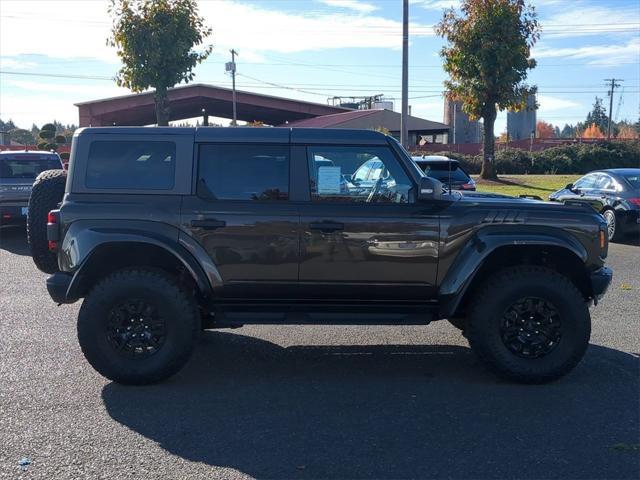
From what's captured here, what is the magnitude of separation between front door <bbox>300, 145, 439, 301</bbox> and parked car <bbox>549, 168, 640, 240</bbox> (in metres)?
8.02

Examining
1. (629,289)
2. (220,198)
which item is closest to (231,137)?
(220,198)

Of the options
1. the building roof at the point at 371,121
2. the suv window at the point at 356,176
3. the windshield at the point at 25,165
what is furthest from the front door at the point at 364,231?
the building roof at the point at 371,121

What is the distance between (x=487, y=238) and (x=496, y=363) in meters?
1.00

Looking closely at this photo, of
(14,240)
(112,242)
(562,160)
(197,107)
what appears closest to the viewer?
(112,242)

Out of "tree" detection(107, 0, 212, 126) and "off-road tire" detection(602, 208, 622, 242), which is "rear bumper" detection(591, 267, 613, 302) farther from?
"tree" detection(107, 0, 212, 126)

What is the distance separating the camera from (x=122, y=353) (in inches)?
208

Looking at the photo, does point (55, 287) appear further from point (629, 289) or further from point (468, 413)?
point (629, 289)

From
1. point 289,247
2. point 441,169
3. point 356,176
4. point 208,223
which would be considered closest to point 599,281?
point 356,176

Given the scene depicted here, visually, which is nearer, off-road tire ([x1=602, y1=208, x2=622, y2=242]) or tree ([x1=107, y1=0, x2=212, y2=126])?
off-road tire ([x1=602, y1=208, x2=622, y2=242])

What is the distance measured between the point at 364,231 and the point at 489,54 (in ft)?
68.0

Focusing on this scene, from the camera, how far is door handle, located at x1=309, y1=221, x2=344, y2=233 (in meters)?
5.29

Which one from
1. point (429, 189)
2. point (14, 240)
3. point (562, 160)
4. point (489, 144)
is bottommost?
point (14, 240)

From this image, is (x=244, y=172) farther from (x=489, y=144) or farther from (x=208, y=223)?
(x=489, y=144)

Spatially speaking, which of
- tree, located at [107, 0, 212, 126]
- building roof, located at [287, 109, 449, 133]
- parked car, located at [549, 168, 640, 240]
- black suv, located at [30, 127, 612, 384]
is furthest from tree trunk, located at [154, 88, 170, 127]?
building roof, located at [287, 109, 449, 133]
